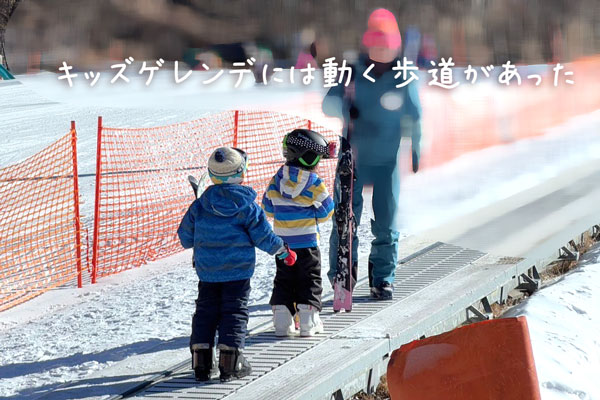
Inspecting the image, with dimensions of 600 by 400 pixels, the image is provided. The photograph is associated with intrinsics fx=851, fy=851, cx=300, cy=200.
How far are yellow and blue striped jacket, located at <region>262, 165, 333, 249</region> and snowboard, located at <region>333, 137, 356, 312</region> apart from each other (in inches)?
9.3

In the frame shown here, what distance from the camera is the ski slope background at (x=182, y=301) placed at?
2.14m

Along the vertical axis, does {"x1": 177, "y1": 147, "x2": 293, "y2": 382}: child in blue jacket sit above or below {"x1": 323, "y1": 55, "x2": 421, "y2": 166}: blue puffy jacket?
below

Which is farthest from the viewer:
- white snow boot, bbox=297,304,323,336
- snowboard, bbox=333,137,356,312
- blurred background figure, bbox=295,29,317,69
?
snowboard, bbox=333,137,356,312

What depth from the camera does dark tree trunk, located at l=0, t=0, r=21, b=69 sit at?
3.80 feet

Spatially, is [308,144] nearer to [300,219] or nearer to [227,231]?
[300,219]

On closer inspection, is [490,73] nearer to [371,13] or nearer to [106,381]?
[371,13]

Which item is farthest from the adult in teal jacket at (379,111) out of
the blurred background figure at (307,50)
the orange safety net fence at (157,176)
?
the orange safety net fence at (157,176)

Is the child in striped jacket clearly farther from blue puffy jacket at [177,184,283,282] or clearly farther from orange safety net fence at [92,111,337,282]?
orange safety net fence at [92,111,337,282]

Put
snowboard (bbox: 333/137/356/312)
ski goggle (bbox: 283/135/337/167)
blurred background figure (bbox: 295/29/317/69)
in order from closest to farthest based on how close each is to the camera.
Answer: blurred background figure (bbox: 295/29/317/69) < ski goggle (bbox: 283/135/337/167) < snowboard (bbox: 333/137/356/312)

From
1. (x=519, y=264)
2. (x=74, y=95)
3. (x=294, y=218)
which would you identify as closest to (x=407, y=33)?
(x=74, y=95)

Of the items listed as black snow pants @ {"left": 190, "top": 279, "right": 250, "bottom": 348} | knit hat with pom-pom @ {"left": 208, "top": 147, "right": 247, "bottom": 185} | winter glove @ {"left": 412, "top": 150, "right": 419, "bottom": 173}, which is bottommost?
black snow pants @ {"left": 190, "top": 279, "right": 250, "bottom": 348}

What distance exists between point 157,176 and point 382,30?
36.2 feet

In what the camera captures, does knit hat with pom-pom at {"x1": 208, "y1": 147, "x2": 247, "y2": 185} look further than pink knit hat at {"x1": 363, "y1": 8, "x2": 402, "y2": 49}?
Yes

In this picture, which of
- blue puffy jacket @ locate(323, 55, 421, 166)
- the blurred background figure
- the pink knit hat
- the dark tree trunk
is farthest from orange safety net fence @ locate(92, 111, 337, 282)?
the dark tree trunk
